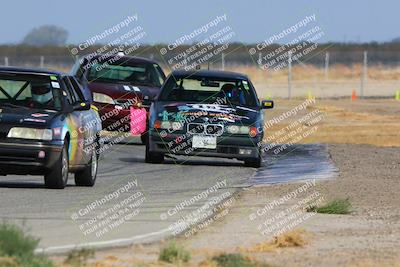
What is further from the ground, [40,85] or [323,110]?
[40,85]

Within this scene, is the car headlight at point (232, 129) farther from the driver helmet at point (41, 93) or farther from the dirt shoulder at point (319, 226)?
the driver helmet at point (41, 93)

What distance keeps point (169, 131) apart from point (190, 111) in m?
0.49

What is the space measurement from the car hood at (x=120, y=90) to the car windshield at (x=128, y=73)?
331 millimetres

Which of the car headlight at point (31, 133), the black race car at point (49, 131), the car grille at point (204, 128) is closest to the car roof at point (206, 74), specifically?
the car grille at point (204, 128)

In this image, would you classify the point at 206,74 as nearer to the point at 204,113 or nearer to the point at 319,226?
the point at 204,113

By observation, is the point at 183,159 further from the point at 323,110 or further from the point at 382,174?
the point at 323,110

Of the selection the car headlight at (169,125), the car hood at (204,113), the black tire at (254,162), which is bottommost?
the black tire at (254,162)

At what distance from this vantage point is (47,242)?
11.2 meters

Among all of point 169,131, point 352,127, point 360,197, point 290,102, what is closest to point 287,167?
point 169,131

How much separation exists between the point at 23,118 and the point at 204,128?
5944 mm

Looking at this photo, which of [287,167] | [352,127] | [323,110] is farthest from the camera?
[323,110]

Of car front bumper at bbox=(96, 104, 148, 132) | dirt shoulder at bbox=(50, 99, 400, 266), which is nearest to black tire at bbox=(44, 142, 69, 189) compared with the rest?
dirt shoulder at bbox=(50, 99, 400, 266)

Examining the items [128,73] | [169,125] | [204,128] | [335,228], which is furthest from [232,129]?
[335,228]

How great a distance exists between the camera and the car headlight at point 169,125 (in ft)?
72.4
